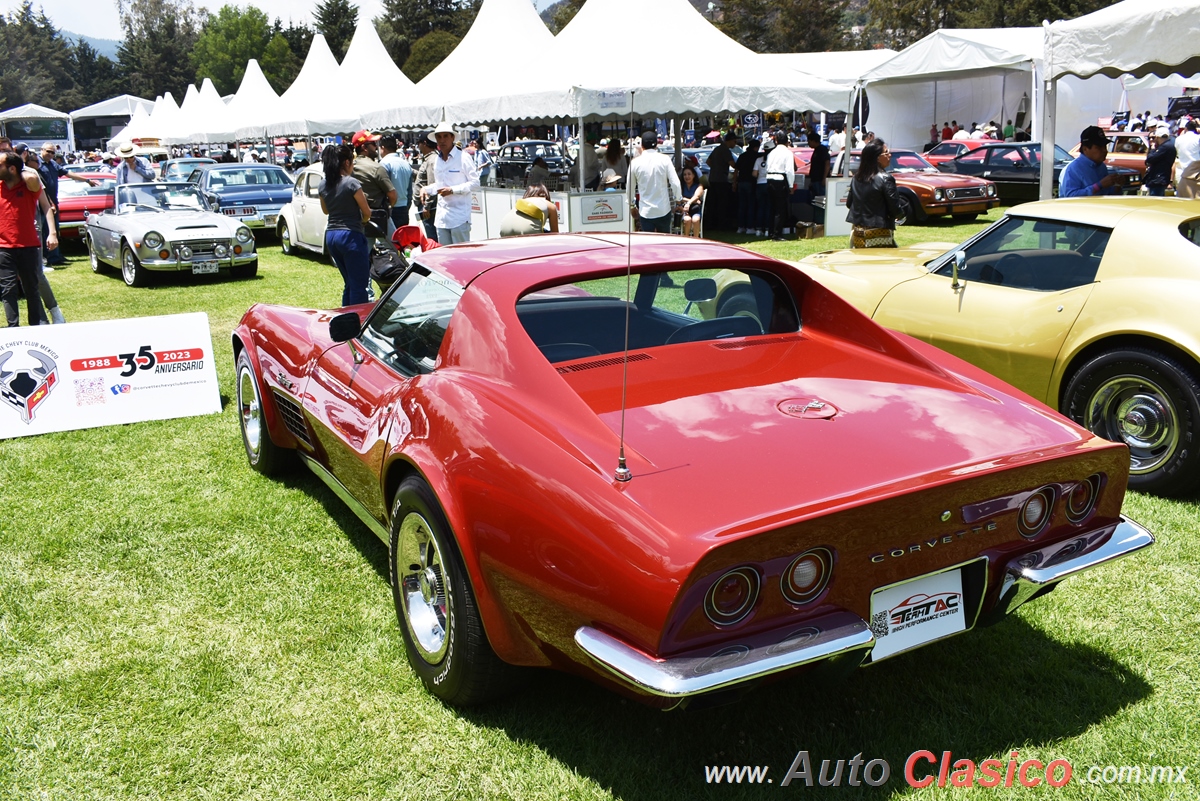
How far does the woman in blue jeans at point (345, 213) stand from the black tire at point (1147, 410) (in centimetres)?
576

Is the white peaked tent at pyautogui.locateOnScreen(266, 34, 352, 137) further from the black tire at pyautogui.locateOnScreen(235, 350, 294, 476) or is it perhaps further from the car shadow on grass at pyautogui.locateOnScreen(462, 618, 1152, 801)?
the car shadow on grass at pyautogui.locateOnScreen(462, 618, 1152, 801)

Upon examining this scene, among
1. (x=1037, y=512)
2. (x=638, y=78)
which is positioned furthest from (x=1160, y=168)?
(x=1037, y=512)

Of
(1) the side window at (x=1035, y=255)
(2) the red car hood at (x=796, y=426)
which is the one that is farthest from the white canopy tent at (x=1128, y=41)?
(2) the red car hood at (x=796, y=426)

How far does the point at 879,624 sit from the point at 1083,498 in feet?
2.81

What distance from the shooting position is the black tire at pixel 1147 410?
4547mm

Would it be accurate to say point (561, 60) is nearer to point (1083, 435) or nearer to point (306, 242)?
point (306, 242)

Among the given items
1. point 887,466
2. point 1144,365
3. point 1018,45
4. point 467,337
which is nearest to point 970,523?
point 887,466

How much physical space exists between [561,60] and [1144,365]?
1202cm

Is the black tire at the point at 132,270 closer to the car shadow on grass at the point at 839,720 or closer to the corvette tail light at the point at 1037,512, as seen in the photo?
the car shadow on grass at the point at 839,720

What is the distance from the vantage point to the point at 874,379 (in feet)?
10.6

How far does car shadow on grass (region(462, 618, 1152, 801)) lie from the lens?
2711mm

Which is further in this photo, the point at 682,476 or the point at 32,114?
the point at 32,114

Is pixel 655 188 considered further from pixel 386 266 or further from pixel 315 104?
pixel 315 104

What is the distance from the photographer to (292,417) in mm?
4621
